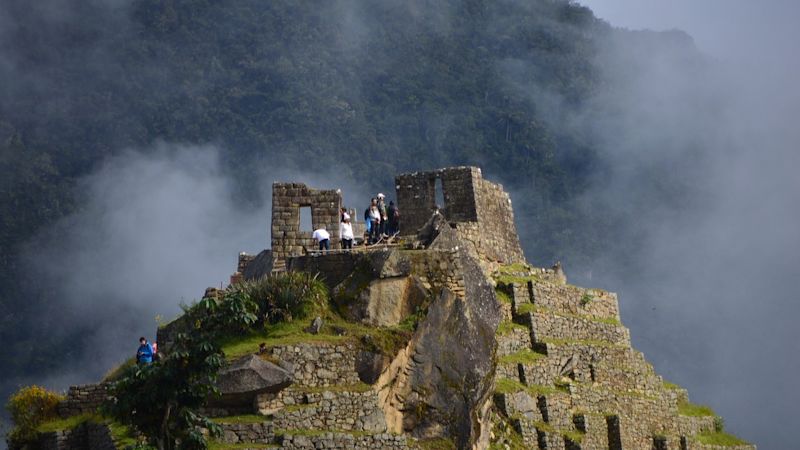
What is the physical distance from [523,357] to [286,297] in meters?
14.2

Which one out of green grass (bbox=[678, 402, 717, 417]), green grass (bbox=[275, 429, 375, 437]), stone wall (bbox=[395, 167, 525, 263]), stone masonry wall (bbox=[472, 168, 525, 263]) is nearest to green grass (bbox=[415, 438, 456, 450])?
green grass (bbox=[275, 429, 375, 437])

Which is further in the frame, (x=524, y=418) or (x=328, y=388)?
(x=524, y=418)

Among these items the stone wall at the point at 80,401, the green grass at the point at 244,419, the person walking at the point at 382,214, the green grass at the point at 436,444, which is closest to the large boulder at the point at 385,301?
the green grass at the point at 436,444

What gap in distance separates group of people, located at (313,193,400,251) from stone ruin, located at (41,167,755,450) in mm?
491

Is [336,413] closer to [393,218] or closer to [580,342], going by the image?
[393,218]

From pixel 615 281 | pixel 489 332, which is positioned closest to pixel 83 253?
pixel 615 281

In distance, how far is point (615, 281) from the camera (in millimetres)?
104938

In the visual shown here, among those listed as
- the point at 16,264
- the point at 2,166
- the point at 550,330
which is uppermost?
the point at 2,166

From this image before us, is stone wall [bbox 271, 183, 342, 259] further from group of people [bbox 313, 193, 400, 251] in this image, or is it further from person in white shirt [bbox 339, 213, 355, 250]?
group of people [bbox 313, 193, 400, 251]

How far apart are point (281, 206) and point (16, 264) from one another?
5431 cm

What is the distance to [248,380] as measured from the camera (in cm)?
3525

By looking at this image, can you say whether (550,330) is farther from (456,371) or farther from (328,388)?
(328,388)

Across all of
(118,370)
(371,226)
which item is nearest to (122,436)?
(118,370)

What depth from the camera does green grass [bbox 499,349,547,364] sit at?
161 ft
